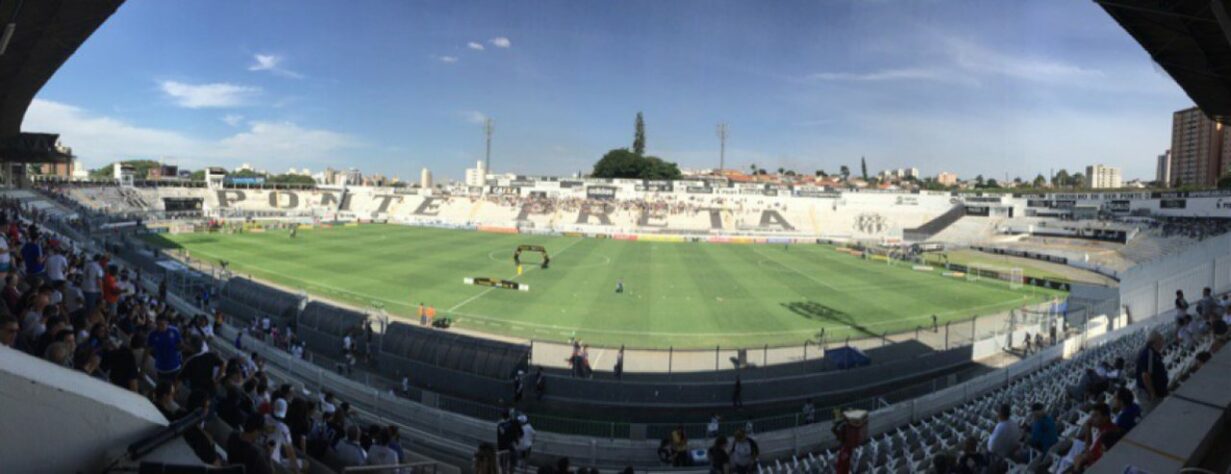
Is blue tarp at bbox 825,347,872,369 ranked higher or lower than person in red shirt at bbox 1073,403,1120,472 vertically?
lower

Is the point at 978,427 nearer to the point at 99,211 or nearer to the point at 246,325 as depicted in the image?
the point at 246,325

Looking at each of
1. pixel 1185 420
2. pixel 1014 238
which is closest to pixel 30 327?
pixel 1185 420

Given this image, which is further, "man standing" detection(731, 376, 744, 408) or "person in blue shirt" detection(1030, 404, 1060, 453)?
"man standing" detection(731, 376, 744, 408)

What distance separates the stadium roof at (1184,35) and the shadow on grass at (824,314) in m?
12.2

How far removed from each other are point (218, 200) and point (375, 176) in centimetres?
11697

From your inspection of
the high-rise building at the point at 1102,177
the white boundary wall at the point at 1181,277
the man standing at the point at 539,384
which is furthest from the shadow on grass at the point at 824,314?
the high-rise building at the point at 1102,177

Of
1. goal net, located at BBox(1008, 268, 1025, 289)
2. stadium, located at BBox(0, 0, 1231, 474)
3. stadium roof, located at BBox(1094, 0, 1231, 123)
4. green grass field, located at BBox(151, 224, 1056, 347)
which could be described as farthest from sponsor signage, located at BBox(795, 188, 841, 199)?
stadium roof, located at BBox(1094, 0, 1231, 123)

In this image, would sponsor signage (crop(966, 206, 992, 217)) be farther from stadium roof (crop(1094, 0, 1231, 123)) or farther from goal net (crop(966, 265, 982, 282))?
stadium roof (crop(1094, 0, 1231, 123))

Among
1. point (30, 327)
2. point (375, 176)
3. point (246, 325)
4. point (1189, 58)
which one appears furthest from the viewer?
point (375, 176)

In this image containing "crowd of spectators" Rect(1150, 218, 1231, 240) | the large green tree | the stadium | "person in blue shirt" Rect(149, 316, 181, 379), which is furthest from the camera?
the large green tree

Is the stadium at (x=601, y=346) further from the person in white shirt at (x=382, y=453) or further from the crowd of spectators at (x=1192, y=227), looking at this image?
the crowd of spectators at (x=1192, y=227)

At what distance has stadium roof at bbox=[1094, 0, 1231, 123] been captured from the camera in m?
8.77

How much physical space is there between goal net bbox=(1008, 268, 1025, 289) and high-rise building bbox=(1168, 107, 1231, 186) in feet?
302

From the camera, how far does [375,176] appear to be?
183 metres
